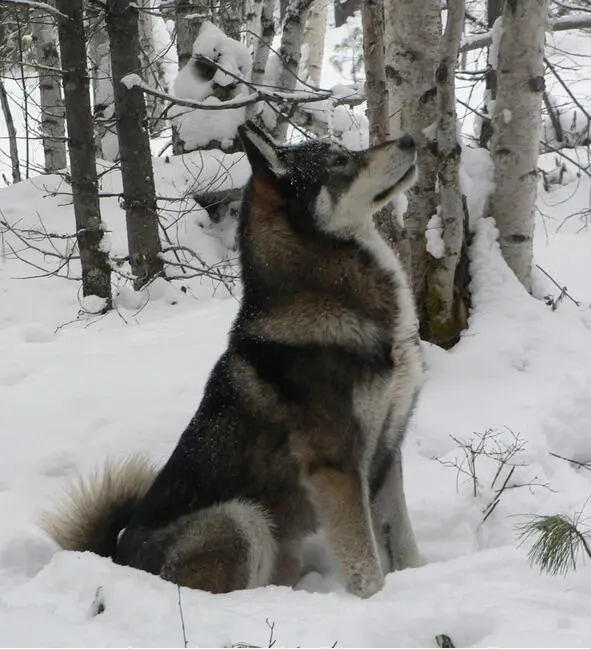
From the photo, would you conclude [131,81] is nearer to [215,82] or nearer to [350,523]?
[215,82]

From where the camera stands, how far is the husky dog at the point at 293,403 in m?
2.74

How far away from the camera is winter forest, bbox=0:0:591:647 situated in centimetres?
230

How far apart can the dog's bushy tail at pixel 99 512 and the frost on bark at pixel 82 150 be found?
3.66 m

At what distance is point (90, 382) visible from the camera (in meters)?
4.68

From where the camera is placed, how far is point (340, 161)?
2.92 m

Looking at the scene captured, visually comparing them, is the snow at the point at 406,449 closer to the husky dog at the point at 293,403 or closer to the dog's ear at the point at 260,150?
the husky dog at the point at 293,403

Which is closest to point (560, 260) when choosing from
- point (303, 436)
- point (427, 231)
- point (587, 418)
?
point (427, 231)

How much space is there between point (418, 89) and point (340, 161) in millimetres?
2520

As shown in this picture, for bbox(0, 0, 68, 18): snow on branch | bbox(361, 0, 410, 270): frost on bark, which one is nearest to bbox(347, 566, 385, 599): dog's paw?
bbox(361, 0, 410, 270): frost on bark

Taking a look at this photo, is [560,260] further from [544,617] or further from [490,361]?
[544,617]

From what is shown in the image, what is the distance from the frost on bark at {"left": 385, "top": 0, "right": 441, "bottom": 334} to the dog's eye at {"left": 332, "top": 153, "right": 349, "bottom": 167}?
7.22ft

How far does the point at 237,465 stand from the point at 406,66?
11.1ft

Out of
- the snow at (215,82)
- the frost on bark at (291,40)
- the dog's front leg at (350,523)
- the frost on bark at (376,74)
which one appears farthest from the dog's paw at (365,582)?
the frost on bark at (291,40)

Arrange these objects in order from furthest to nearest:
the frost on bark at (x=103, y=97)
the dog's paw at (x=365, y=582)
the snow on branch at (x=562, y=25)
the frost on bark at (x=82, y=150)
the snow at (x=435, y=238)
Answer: the frost on bark at (x=103, y=97)
the snow on branch at (x=562, y=25)
the frost on bark at (x=82, y=150)
the snow at (x=435, y=238)
the dog's paw at (x=365, y=582)
